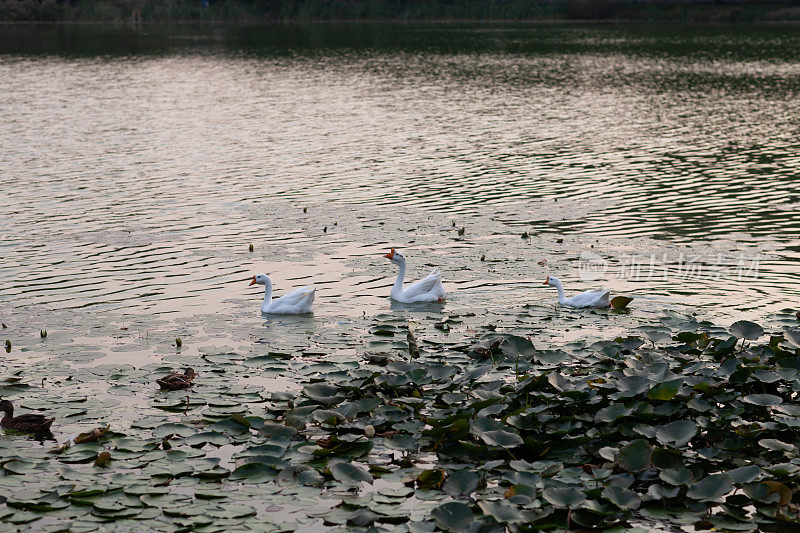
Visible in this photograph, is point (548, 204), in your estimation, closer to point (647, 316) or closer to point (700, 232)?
point (700, 232)

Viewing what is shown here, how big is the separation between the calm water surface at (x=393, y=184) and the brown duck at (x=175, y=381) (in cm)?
310

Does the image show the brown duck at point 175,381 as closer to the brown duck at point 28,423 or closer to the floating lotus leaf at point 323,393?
the brown duck at point 28,423

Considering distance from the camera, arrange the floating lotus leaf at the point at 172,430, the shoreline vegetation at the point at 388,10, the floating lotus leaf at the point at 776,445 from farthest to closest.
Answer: the shoreline vegetation at the point at 388,10 → the floating lotus leaf at the point at 172,430 → the floating lotus leaf at the point at 776,445

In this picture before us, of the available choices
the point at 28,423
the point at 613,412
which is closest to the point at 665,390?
the point at 613,412

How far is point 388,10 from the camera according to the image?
4060 inches

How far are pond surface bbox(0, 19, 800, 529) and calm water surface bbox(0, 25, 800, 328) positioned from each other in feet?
0.31

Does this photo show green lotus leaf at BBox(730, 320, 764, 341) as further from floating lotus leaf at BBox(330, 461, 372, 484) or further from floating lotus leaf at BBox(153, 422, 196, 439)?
floating lotus leaf at BBox(153, 422, 196, 439)

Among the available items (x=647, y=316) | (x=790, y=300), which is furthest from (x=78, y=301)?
(x=790, y=300)

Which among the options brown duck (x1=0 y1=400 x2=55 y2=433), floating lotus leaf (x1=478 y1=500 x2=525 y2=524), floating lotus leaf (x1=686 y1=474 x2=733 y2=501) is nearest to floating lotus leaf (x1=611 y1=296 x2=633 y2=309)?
floating lotus leaf (x1=686 y1=474 x2=733 y2=501)

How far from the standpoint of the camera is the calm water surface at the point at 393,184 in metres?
15.3

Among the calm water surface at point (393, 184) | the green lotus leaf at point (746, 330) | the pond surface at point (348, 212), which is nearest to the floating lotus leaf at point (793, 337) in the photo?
the green lotus leaf at point (746, 330)

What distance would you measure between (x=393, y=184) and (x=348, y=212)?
3.43m

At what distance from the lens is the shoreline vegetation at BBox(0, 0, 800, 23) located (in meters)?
94.8

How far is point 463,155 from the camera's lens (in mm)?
27875
